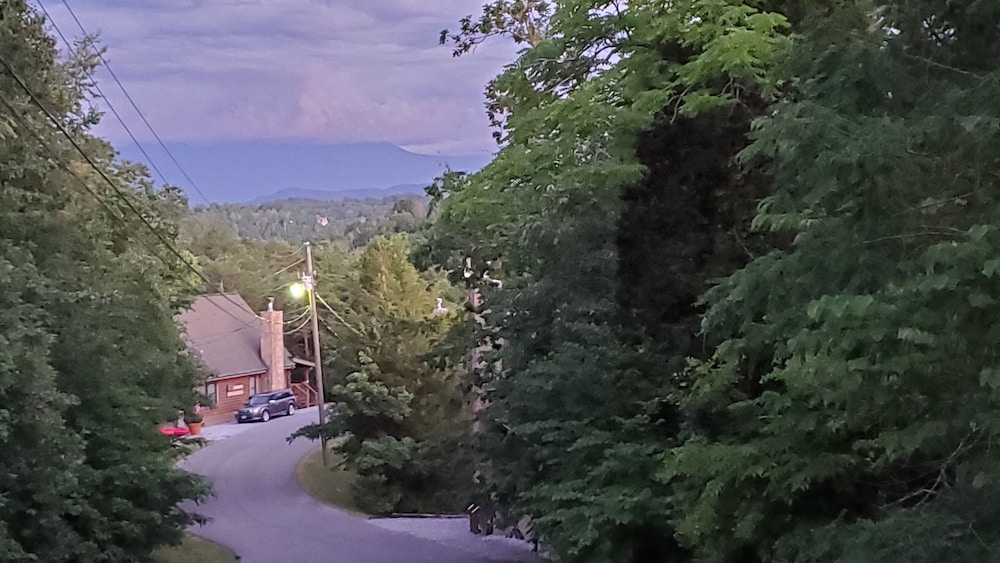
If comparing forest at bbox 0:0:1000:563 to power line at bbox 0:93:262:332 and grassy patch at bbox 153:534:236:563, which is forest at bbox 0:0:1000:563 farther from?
grassy patch at bbox 153:534:236:563

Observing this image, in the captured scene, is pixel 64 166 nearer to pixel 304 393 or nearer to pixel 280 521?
pixel 280 521

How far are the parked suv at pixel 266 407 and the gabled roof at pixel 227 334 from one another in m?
3.20

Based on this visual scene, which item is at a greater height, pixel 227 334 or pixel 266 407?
pixel 227 334

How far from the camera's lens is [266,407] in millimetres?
36250

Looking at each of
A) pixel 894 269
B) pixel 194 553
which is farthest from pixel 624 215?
pixel 194 553

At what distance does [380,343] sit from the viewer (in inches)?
896

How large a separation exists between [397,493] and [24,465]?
1315cm

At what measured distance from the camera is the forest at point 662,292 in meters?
4.12

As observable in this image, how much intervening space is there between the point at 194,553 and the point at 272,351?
25984mm

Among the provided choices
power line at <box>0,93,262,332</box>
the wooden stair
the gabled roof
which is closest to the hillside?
the gabled roof

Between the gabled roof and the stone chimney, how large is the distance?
1.07 ft

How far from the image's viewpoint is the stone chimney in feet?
134

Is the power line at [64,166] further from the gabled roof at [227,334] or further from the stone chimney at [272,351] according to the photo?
the stone chimney at [272,351]

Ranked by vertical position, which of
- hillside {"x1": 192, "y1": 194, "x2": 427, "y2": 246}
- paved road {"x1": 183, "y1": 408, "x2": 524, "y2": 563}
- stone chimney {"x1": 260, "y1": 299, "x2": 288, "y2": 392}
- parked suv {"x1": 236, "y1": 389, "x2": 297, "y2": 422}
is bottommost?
paved road {"x1": 183, "y1": 408, "x2": 524, "y2": 563}
